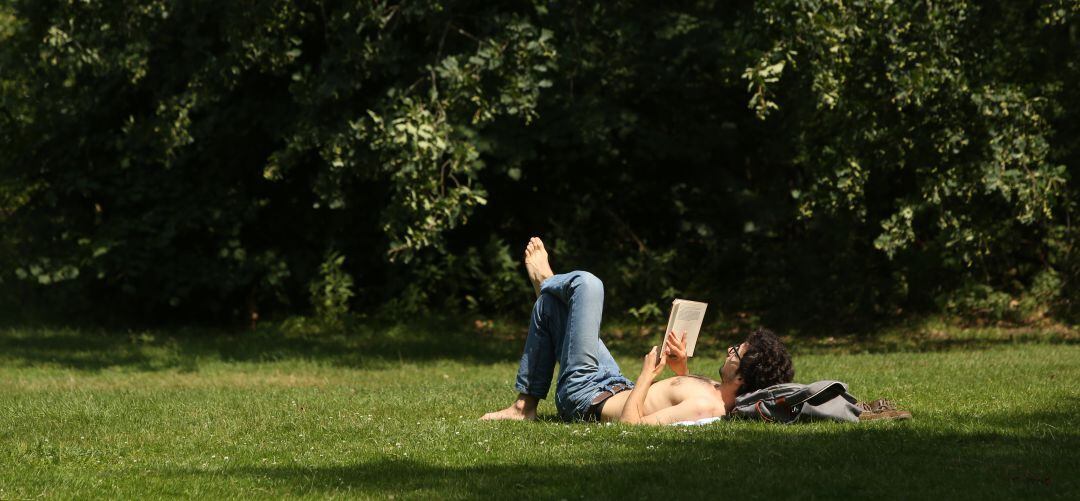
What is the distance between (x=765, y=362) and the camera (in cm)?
806

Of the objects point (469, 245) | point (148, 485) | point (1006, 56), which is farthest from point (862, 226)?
point (148, 485)

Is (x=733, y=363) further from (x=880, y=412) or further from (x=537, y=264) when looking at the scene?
(x=537, y=264)

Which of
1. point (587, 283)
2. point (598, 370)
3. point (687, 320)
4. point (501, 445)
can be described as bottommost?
point (501, 445)

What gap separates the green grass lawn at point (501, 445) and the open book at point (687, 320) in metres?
0.59

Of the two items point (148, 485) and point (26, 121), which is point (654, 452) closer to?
point (148, 485)

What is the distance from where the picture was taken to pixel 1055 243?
18.8 meters

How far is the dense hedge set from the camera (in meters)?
15.0

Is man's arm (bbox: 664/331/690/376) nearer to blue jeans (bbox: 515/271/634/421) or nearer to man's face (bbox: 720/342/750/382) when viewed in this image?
man's face (bbox: 720/342/750/382)

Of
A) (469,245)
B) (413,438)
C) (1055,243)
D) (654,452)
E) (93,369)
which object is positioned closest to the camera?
(654,452)

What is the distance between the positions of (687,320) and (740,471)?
1722 mm

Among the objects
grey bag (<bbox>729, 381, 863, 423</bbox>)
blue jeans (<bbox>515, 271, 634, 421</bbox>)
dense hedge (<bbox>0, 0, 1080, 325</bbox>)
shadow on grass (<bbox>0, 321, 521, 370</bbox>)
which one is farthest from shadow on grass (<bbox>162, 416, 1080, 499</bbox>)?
shadow on grass (<bbox>0, 321, 521, 370</bbox>)

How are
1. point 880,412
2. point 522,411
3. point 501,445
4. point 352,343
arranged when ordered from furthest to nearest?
point 352,343
point 522,411
point 880,412
point 501,445

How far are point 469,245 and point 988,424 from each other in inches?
553

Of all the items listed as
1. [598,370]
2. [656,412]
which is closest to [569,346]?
[598,370]
